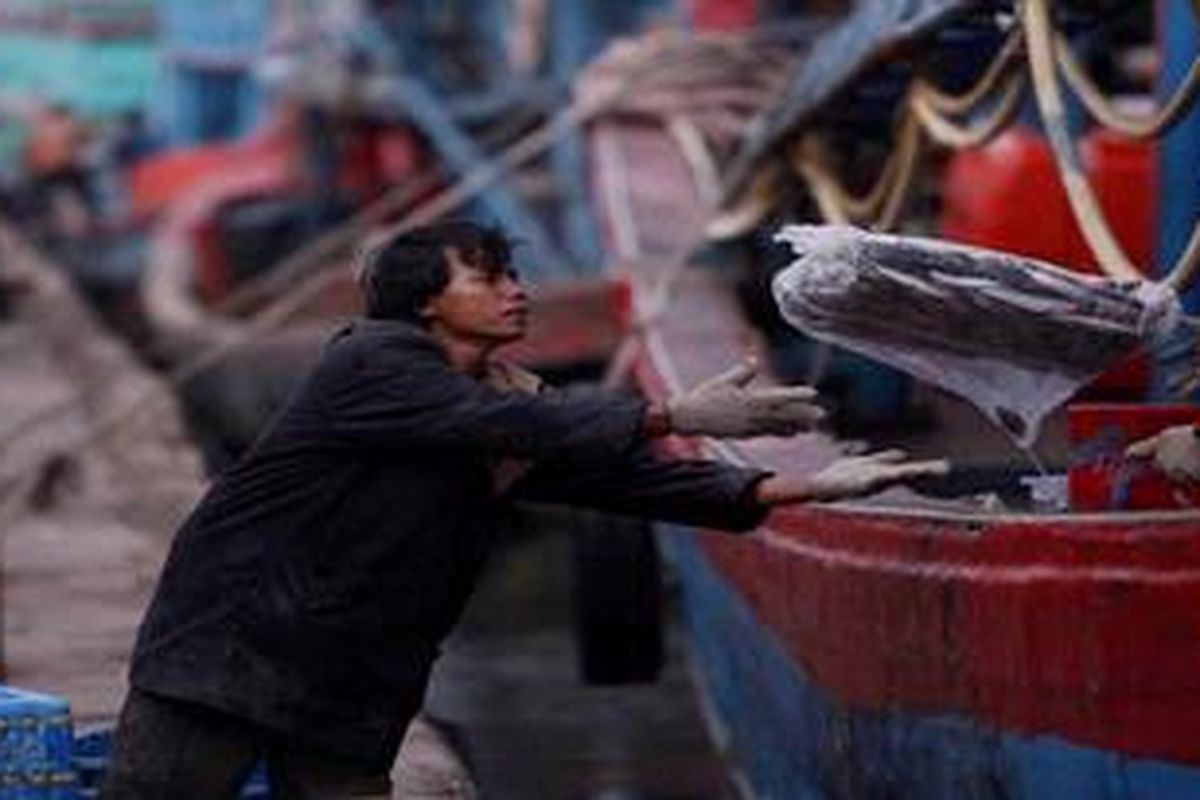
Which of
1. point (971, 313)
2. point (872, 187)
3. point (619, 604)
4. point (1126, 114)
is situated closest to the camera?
point (971, 313)

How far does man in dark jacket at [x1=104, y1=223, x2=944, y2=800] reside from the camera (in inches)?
191

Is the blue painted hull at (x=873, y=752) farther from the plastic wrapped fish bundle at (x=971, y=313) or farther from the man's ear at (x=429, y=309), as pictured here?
the man's ear at (x=429, y=309)

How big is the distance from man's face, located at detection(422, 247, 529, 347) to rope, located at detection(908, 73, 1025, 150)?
3.12m

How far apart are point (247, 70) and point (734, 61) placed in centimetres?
1446

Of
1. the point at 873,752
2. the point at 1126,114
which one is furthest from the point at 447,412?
the point at 1126,114

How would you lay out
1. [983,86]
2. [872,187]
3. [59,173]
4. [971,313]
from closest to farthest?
[971,313] → [983,86] → [872,187] → [59,173]

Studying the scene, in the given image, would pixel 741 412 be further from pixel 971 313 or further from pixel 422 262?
pixel 971 313

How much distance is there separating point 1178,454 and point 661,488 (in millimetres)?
932

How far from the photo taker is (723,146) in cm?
1211

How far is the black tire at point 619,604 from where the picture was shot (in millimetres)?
8383

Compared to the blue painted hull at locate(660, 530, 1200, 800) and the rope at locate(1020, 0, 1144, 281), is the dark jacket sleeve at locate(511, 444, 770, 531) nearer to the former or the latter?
the blue painted hull at locate(660, 530, 1200, 800)

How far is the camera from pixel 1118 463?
553cm

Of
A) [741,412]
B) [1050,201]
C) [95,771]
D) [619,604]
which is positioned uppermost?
[741,412]

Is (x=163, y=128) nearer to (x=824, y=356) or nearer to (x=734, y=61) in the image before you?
(x=734, y=61)
